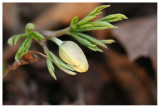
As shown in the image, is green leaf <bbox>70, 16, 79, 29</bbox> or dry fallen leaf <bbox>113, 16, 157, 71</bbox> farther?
dry fallen leaf <bbox>113, 16, 157, 71</bbox>

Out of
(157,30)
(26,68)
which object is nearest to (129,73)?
(157,30)

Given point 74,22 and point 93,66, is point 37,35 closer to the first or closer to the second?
point 74,22

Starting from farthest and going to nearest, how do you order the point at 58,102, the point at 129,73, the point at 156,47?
the point at 129,73 → the point at 58,102 → the point at 156,47

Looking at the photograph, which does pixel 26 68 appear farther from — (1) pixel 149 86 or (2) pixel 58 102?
(1) pixel 149 86

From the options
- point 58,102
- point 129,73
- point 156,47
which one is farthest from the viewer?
point 129,73

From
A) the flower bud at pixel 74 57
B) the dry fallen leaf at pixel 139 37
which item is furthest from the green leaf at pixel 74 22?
the dry fallen leaf at pixel 139 37

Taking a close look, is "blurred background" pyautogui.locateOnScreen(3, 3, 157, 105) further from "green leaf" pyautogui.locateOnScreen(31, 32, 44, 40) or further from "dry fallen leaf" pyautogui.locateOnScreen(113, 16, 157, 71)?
"green leaf" pyautogui.locateOnScreen(31, 32, 44, 40)

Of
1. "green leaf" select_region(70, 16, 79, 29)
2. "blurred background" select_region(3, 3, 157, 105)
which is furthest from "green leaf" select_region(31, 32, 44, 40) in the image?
"blurred background" select_region(3, 3, 157, 105)

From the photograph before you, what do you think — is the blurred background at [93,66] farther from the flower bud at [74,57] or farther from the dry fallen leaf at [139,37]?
the flower bud at [74,57]
